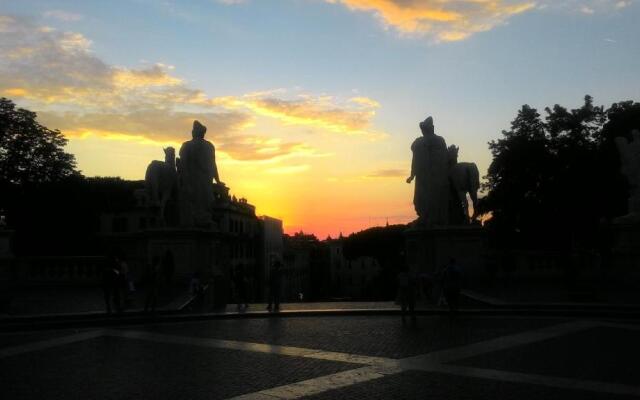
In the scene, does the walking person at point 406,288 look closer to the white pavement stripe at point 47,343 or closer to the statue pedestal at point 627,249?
the white pavement stripe at point 47,343

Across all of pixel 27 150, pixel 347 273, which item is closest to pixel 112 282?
pixel 27 150

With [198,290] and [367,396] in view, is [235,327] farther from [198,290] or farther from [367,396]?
[367,396]

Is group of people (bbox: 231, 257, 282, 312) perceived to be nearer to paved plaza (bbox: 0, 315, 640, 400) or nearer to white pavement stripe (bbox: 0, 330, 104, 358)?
paved plaza (bbox: 0, 315, 640, 400)

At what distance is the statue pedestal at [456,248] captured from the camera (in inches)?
829

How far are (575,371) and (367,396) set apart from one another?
3184 millimetres

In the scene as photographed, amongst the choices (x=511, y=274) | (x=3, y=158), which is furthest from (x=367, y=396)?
(x=3, y=158)

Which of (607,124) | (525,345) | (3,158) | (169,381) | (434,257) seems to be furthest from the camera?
(3,158)

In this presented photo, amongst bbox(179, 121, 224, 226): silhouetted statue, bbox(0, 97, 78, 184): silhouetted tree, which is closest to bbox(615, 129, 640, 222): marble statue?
bbox(179, 121, 224, 226): silhouetted statue

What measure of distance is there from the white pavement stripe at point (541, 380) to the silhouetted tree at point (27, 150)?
41610 millimetres

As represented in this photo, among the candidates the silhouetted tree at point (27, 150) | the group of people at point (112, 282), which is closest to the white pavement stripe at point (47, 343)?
the group of people at point (112, 282)

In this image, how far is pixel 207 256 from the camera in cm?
2172

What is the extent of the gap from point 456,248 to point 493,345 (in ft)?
32.5

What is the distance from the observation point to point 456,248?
21.1 meters

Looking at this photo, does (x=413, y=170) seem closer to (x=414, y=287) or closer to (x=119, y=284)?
(x=414, y=287)
